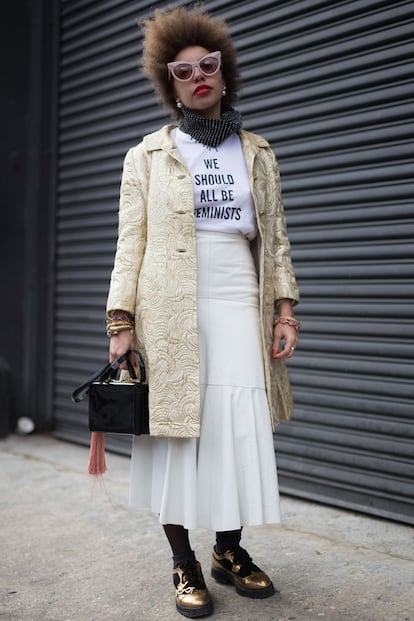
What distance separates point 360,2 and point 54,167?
330cm

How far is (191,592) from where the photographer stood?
2689 mm

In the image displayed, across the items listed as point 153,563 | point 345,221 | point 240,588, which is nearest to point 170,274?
point 240,588

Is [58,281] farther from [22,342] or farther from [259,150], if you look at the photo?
[259,150]

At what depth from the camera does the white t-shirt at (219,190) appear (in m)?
2.71

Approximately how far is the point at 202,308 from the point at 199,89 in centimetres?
83

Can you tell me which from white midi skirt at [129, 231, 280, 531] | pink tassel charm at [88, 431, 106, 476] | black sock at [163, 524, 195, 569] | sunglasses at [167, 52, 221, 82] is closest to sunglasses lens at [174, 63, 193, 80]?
sunglasses at [167, 52, 221, 82]

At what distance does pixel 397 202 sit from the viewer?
3740mm

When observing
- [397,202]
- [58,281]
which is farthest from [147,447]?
[58,281]

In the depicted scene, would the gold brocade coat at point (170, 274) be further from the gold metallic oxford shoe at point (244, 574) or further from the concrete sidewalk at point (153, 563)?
the concrete sidewalk at point (153, 563)

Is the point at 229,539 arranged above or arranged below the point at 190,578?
above

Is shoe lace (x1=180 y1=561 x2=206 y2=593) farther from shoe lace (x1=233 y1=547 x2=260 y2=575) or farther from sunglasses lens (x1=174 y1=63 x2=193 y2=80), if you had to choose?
sunglasses lens (x1=174 y1=63 x2=193 y2=80)

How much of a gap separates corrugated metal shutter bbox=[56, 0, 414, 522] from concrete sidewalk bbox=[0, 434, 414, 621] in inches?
12.3

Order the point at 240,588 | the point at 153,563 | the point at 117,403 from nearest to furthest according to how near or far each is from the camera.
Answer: the point at 117,403 < the point at 240,588 < the point at 153,563

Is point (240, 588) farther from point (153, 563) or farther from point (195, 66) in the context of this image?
point (195, 66)
